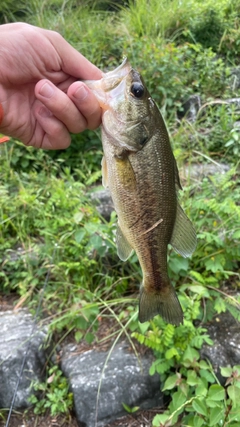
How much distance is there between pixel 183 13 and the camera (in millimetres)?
6062

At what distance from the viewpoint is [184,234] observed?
5.11 feet

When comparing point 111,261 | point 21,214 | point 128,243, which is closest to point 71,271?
point 111,261

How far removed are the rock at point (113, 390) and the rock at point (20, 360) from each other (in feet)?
0.99

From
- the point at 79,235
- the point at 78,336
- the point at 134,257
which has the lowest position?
the point at 78,336

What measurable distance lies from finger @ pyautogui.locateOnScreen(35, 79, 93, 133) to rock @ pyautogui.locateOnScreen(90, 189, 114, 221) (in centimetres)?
182

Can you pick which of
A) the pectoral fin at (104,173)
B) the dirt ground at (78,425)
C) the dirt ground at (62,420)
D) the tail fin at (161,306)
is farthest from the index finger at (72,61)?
the dirt ground at (62,420)

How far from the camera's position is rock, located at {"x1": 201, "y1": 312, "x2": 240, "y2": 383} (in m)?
2.23

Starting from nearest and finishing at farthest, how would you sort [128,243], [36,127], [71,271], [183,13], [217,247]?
1. [128,243]
2. [36,127]
3. [217,247]
4. [71,271]
5. [183,13]

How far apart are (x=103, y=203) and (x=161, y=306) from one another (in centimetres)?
203

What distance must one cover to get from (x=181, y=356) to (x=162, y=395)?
0.40 m

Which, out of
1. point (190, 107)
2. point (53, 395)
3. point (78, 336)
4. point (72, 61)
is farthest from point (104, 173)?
point (190, 107)

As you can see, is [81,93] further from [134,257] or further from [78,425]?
[78,425]

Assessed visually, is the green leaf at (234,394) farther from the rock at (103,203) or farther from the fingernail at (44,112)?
the rock at (103,203)

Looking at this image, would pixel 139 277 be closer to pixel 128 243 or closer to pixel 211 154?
pixel 128 243
